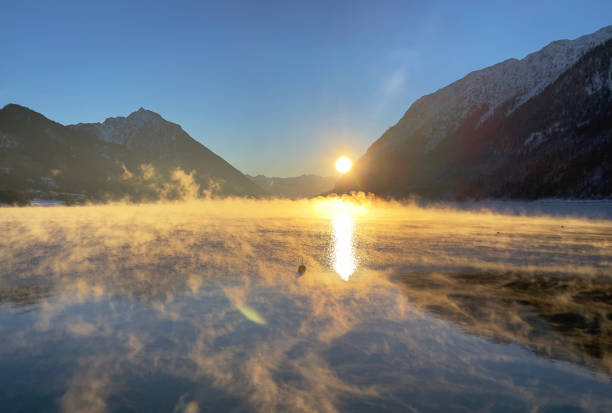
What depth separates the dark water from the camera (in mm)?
9625

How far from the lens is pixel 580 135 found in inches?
6713

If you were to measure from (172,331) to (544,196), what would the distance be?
582 feet

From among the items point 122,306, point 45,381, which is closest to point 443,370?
point 45,381

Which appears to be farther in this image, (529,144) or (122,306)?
(529,144)

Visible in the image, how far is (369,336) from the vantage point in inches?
539

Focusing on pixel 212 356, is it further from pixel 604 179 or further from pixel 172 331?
pixel 604 179

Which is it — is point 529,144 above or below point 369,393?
above

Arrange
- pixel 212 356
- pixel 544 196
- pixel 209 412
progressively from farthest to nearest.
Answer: pixel 544 196
pixel 212 356
pixel 209 412

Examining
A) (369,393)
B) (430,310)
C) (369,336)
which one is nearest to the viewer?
(369,393)

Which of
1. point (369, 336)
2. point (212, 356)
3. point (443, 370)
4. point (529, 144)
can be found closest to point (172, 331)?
point (212, 356)

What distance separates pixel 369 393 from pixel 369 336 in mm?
3958

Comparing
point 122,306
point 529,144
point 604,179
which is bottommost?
point 122,306

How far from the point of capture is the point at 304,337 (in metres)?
13.5

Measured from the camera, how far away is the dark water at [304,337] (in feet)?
31.6
